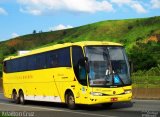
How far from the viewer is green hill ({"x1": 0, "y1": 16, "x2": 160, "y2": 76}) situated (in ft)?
318

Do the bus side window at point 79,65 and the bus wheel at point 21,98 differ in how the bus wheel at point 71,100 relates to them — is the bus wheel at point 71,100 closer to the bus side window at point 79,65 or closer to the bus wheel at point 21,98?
the bus side window at point 79,65

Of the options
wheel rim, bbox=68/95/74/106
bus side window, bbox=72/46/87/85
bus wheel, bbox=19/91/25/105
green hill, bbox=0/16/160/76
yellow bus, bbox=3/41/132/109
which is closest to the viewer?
yellow bus, bbox=3/41/132/109

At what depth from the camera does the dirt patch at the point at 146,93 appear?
3288cm

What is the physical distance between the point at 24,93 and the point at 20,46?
105372mm

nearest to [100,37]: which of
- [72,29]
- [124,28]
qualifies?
[124,28]

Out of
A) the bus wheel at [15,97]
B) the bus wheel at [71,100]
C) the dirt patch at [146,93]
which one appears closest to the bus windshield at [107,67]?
the bus wheel at [71,100]

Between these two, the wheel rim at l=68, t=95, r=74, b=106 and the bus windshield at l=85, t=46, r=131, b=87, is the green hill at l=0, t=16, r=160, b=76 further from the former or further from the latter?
the bus windshield at l=85, t=46, r=131, b=87

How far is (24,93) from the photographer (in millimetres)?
32281

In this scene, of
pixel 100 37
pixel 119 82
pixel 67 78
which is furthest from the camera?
pixel 100 37

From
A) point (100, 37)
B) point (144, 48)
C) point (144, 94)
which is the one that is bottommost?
point (144, 94)

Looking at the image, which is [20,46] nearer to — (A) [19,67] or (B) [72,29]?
(B) [72,29]

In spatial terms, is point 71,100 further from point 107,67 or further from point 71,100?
point 107,67

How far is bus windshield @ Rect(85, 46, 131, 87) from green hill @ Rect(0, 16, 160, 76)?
4828 cm

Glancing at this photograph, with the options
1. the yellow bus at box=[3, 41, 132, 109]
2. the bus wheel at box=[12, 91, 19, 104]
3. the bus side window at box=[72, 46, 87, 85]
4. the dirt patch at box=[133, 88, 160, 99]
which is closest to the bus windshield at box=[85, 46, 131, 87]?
the yellow bus at box=[3, 41, 132, 109]
